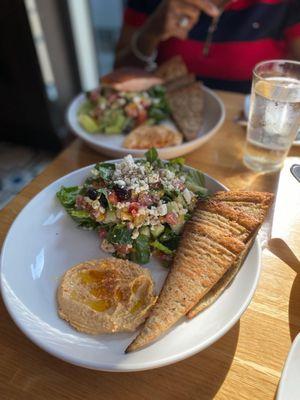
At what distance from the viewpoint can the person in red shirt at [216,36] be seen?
1.86m

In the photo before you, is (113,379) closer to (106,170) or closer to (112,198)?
(112,198)

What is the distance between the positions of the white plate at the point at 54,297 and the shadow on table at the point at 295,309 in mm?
163

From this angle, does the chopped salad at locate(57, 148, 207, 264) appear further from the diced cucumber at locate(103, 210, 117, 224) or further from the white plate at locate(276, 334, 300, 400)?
the white plate at locate(276, 334, 300, 400)

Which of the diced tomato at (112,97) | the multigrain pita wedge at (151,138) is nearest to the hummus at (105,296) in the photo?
the multigrain pita wedge at (151,138)

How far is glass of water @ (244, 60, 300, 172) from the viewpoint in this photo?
3.87 ft

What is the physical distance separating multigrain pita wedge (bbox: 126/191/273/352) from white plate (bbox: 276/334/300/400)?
203 millimetres

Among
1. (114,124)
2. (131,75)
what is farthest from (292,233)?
(131,75)

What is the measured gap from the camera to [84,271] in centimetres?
92

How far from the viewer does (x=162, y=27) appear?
1.87 metres

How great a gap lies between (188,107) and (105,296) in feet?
3.47

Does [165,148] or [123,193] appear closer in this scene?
[123,193]

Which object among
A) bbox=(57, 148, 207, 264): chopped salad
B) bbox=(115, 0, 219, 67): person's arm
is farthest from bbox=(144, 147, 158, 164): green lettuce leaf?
bbox=(115, 0, 219, 67): person's arm

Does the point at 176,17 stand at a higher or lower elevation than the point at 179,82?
higher

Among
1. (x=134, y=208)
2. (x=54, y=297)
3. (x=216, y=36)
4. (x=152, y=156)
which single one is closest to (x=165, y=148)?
(x=152, y=156)
